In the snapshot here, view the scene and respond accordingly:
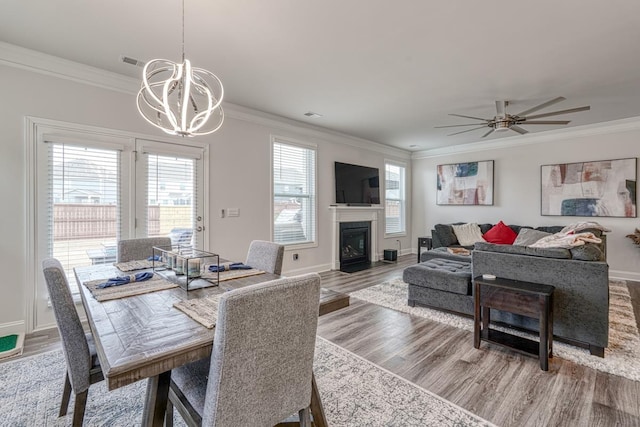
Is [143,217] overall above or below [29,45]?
below

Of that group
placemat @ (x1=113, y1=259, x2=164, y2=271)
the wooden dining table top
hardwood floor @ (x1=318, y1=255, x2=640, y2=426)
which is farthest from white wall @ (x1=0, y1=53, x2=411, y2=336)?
hardwood floor @ (x1=318, y1=255, x2=640, y2=426)

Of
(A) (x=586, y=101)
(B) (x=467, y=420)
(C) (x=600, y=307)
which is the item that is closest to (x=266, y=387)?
(B) (x=467, y=420)

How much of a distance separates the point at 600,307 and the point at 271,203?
12.6 ft

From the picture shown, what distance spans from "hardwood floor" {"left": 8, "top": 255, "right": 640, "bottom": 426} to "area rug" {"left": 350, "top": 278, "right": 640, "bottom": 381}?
13 centimetres

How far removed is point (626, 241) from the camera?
478cm

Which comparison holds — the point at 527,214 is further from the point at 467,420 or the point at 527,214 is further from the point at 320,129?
the point at 467,420

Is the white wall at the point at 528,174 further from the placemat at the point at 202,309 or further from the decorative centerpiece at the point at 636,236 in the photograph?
the placemat at the point at 202,309

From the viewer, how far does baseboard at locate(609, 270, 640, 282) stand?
4703mm

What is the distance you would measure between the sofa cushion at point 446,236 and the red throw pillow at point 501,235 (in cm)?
55

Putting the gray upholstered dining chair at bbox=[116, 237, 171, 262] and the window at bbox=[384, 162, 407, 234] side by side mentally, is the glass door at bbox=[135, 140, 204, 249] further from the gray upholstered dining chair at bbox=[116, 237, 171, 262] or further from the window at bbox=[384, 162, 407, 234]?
the window at bbox=[384, 162, 407, 234]

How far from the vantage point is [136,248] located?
8.57 ft

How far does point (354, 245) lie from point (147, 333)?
5085mm

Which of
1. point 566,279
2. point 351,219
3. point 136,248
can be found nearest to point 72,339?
point 136,248

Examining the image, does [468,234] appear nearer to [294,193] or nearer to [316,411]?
[294,193]
